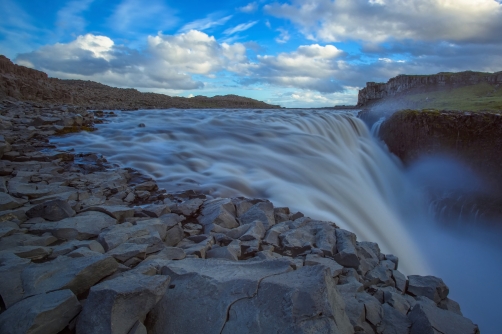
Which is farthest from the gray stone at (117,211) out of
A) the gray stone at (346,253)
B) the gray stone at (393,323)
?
the gray stone at (393,323)

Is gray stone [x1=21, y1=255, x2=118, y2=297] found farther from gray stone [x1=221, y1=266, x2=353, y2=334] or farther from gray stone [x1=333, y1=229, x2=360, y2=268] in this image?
gray stone [x1=333, y1=229, x2=360, y2=268]

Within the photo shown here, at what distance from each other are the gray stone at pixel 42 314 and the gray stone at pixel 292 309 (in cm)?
116

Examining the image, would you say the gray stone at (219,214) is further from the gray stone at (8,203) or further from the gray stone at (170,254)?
the gray stone at (8,203)

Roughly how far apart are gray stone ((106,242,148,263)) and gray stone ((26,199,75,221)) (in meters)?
1.51

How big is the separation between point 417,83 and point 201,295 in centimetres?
6050

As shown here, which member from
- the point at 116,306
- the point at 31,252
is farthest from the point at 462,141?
the point at 31,252

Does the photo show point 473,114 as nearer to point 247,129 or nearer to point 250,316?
point 247,129

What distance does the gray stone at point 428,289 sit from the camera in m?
4.31

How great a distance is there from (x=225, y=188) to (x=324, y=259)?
3.40 meters

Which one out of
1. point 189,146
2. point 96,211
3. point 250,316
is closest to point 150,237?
point 96,211

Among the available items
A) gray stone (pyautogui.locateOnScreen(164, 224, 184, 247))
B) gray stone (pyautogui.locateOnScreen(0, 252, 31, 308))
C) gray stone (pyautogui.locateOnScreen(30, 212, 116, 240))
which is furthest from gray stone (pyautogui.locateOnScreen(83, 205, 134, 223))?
gray stone (pyautogui.locateOnScreen(0, 252, 31, 308))

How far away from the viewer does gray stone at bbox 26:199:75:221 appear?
4539mm

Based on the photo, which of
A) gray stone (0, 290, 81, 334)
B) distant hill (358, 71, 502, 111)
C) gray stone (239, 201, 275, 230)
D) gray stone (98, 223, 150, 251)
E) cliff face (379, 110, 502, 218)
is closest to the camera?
gray stone (0, 290, 81, 334)

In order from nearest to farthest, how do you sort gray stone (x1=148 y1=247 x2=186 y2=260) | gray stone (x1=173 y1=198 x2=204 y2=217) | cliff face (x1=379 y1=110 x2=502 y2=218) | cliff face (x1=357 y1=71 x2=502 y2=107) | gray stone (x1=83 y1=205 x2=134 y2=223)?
gray stone (x1=148 y1=247 x2=186 y2=260), gray stone (x1=83 y1=205 x2=134 y2=223), gray stone (x1=173 y1=198 x2=204 y2=217), cliff face (x1=379 y1=110 x2=502 y2=218), cliff face (x1=357 y1=71 x2=502 y2=107)
